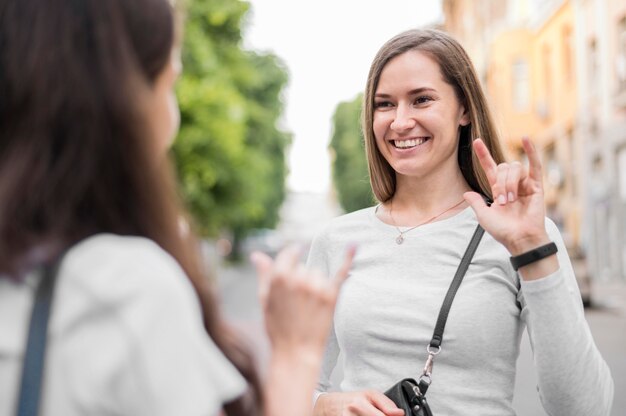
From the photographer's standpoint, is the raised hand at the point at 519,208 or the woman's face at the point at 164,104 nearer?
the woman's face at the point at 164,104

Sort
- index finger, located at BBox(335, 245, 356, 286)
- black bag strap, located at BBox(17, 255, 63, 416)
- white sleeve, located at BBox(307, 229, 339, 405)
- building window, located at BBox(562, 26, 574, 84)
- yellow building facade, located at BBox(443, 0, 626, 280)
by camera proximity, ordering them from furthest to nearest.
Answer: building window, located at BBox(562, 26, 574, 84) < yellow building facade, located at BBox(443, 0, 626, 280) < white sleeve, located at BBox(307, 229, 339, 405) < index finger, located at BBox(335, 245, 356, 286) < black bag strap, located at BBox(17, 255, 63, 416)

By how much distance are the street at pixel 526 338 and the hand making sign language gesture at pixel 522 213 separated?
2.06 ft

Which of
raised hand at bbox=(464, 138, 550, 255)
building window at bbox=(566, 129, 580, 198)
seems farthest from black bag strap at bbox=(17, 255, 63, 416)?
building window at bbox=(566, 129, 580, 198)

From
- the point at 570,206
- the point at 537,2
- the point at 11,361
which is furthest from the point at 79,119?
the point at 537,2

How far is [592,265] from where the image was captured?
81.4 ft

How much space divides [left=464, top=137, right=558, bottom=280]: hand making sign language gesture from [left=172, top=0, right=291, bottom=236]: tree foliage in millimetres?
9080

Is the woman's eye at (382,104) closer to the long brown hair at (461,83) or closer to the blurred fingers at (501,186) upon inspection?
the long brown hair at (461,83)

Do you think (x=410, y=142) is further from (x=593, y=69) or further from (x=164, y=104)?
(x=593, y=69)

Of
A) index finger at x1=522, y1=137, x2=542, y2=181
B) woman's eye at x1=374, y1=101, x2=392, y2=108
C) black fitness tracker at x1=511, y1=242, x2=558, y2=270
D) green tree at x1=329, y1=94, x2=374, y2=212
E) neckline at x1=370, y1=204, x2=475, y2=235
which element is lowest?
green tree at x1=329, y1=94, x2=374, y2=212

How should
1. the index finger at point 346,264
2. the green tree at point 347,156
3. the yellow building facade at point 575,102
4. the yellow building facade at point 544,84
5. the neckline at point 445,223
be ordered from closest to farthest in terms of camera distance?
the index finger at point 346,264
the neckline at point 445,223
the yellow building facade at point 575,102
the yellow building facade at point 544,84
the green tree at point 347,156

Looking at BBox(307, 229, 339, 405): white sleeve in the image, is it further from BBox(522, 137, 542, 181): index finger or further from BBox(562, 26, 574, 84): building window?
BBox(562, 26, 574, 84): building window

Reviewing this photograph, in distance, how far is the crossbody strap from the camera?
213 cm

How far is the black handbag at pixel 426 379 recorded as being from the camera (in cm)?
208

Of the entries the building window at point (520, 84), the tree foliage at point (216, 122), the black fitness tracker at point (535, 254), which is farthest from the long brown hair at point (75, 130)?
the building window at point (520, 84)
